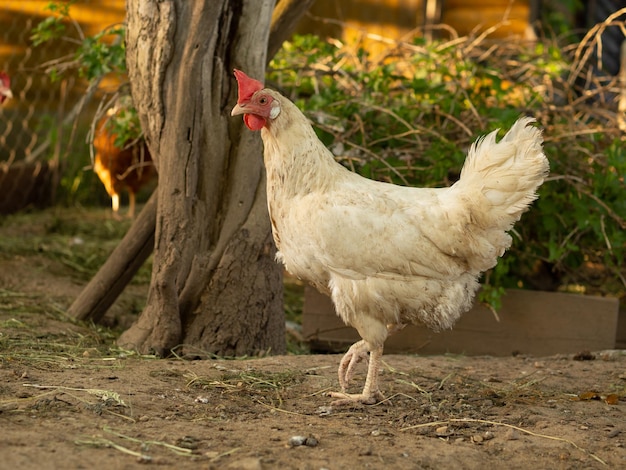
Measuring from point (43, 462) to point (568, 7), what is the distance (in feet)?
30.9

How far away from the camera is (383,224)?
3.28m

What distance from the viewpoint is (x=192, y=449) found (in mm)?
2590

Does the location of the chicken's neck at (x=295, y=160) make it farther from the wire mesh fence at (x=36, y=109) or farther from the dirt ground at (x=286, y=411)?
the wire mesh fence at (x=36, y=109)

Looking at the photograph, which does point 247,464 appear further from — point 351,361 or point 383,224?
point 383,224

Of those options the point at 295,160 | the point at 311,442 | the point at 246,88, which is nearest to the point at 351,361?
the point at 311,442

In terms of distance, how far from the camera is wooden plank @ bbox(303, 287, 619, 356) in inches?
192

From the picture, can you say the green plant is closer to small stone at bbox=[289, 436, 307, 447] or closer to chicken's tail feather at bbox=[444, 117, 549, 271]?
→ chicken's tail feather at bbox=[444, 117, 549, 271]

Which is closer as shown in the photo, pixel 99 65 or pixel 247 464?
pixel 247 464

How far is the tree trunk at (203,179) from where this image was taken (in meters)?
4.02

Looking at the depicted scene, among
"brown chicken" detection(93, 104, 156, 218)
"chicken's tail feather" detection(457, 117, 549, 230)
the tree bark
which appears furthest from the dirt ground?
"brown chicken" detection(93, 104, 156, 218)

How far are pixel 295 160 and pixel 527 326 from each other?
2.25 metres

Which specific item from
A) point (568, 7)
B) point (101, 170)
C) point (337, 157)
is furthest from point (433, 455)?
point (568, 7)

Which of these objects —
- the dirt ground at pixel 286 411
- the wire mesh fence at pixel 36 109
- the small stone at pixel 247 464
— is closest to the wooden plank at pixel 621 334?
the dirt ground at pixel 286 411

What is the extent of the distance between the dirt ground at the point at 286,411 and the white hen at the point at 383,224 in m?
0.32
